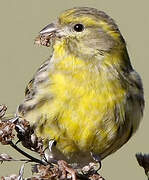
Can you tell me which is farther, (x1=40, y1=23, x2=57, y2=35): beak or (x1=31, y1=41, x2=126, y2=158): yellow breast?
(x1=40, y1=23, x2=57, y2=35): beak

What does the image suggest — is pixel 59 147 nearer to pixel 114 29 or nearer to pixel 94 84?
pixel 94 84

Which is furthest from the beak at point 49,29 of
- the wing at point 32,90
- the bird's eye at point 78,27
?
the wing at point 32,90

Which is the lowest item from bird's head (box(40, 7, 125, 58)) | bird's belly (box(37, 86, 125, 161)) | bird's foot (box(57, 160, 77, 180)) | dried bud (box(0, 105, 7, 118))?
bird's belly (box(37, 86, 125, 161))

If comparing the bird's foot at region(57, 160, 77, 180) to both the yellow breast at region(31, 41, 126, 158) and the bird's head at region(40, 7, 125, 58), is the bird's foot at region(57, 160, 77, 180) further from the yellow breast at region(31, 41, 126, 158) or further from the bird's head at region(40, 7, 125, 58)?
the bird's head at region(40, 7, 125, 58)

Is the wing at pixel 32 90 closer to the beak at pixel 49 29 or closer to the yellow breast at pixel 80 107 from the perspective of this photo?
the yellow breast at pixel 80 107

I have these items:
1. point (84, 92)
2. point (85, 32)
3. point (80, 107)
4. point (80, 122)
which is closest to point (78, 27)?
point (85, 32)

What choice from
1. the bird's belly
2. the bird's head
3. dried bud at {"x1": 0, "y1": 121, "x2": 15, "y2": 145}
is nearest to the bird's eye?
the bird's head

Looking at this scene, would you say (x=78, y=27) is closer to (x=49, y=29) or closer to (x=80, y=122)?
(x=49, y=29)

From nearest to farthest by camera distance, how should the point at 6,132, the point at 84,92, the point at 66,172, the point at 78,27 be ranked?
the point at 6,132
the point at 66,172
the point at 84,92
the point at 78,27
